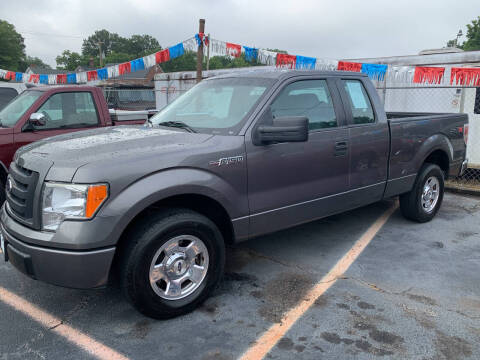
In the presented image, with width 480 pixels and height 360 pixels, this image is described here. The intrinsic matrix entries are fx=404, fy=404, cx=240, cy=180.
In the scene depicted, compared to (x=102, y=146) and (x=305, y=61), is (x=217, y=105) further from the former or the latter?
(x=305, y=61)

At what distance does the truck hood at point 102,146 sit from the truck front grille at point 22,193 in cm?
14

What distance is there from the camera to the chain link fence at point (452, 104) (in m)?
7.82

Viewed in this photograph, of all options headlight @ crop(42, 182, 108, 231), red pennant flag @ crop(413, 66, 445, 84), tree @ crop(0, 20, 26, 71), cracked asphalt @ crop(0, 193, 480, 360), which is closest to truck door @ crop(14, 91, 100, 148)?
cracked asphalt @ crop(0, 193, 480, 360)

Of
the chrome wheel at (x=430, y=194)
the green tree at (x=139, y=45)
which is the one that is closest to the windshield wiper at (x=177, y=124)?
the chrome wheel at (x=430, y=194)

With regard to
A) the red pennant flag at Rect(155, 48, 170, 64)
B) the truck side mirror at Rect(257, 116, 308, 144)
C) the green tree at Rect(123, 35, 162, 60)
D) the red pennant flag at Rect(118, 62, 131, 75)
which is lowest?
the truck side mirror at Rect(257, 116, 308, 144)

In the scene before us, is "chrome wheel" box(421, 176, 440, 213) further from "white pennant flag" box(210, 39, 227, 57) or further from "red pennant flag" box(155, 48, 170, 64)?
"red pennant flag" box(155, 48, 170, 64)

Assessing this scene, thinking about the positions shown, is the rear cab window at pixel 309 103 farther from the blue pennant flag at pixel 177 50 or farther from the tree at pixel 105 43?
the tree at pixel 105 43

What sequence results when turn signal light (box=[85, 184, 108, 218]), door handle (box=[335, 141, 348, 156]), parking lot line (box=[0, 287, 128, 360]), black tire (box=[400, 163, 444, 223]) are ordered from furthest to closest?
black tire (box=[400, 163, 444, 223]), door handle (box=[335, 141, 348, 156]), parking lot line (box=[0, 287, 128, 360]), turn signal light (box=[85, 184, 108, 218])

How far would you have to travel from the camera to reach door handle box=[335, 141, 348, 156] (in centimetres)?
397

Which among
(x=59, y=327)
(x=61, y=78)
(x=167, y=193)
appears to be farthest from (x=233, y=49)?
(x=61, y=78)

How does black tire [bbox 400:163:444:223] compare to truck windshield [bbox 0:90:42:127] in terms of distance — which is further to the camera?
truck windshield [bbox 0:90:42:127]

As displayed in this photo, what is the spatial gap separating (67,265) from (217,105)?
1.97 m

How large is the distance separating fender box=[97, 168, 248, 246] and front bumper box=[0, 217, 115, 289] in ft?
0.57

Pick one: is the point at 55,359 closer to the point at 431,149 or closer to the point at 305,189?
the point at 305,189
